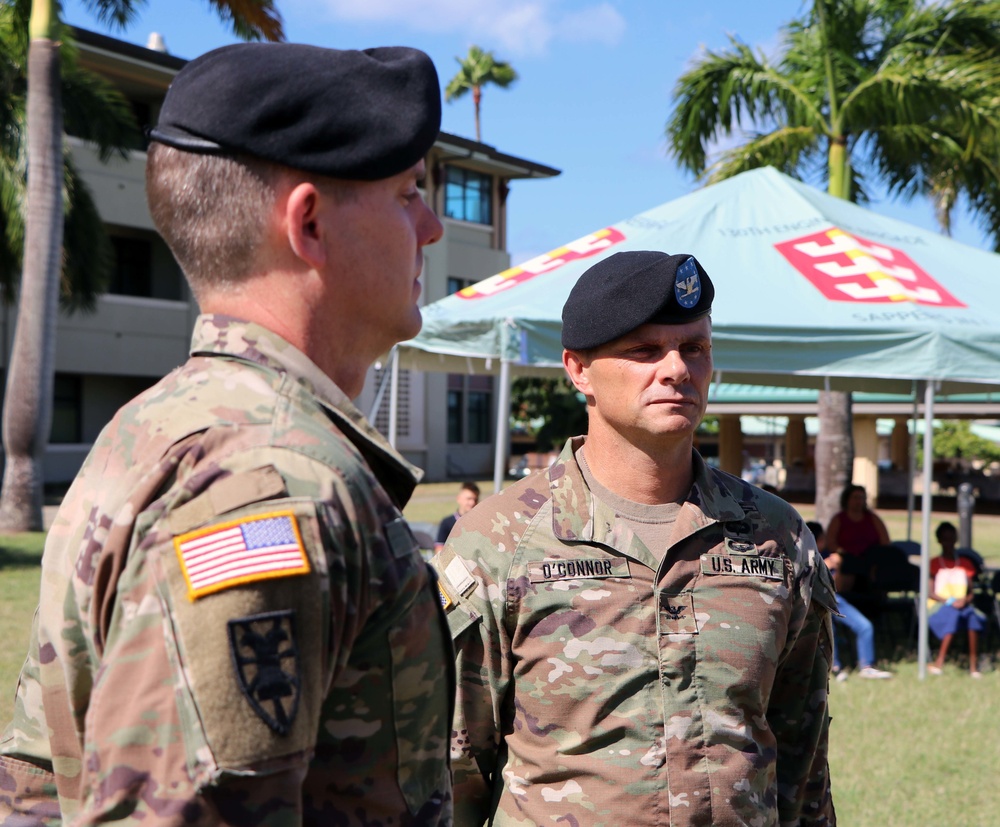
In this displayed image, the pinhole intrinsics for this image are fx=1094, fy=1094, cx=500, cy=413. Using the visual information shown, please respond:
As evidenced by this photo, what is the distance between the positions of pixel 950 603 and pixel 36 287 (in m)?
13.0

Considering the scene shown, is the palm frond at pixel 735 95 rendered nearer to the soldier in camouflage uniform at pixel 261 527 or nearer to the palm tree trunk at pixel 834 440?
the palm tree trunk at pixel 834 440

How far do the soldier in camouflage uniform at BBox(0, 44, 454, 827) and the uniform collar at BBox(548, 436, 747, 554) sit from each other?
1051 millimetres

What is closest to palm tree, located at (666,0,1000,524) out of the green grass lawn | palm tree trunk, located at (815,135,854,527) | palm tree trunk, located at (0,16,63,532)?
palm tree trunk, located at (815,135,854,527)

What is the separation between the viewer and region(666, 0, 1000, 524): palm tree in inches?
479

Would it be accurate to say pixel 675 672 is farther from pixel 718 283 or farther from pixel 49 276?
pixel 49 276

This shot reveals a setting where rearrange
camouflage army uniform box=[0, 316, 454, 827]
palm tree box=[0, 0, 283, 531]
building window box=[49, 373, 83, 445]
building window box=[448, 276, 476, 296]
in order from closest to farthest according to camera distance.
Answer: camouflage army uniform box=[0, 316, 454, 827], palm tree box=[0, 0, 283, 531], building window box=[49, 373, 83, 445], building window box=[448, 276, 476, 296]

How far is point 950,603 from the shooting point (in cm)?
824

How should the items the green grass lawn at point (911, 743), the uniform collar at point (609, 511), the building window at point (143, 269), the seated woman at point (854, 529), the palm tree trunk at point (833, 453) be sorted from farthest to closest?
the building window at point (143, 269) < the palm tree trunk at point (833, 453) < the seated woman at point (854, 529) < the green grass lawn at point (911, 743) < the uniform collar at point (609, 511)

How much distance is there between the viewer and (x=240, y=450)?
3.57ft

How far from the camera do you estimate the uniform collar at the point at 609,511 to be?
2.34 metres

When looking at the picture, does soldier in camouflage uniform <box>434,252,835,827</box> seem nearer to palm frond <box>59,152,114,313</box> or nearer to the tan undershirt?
the tan undershirt

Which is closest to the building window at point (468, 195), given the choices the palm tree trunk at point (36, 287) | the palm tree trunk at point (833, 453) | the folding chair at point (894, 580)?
the palm tree trunk at point (36, 287)

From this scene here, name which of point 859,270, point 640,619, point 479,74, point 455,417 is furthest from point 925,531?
point 479,74

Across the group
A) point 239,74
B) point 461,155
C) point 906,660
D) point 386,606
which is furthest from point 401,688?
point 461,155
